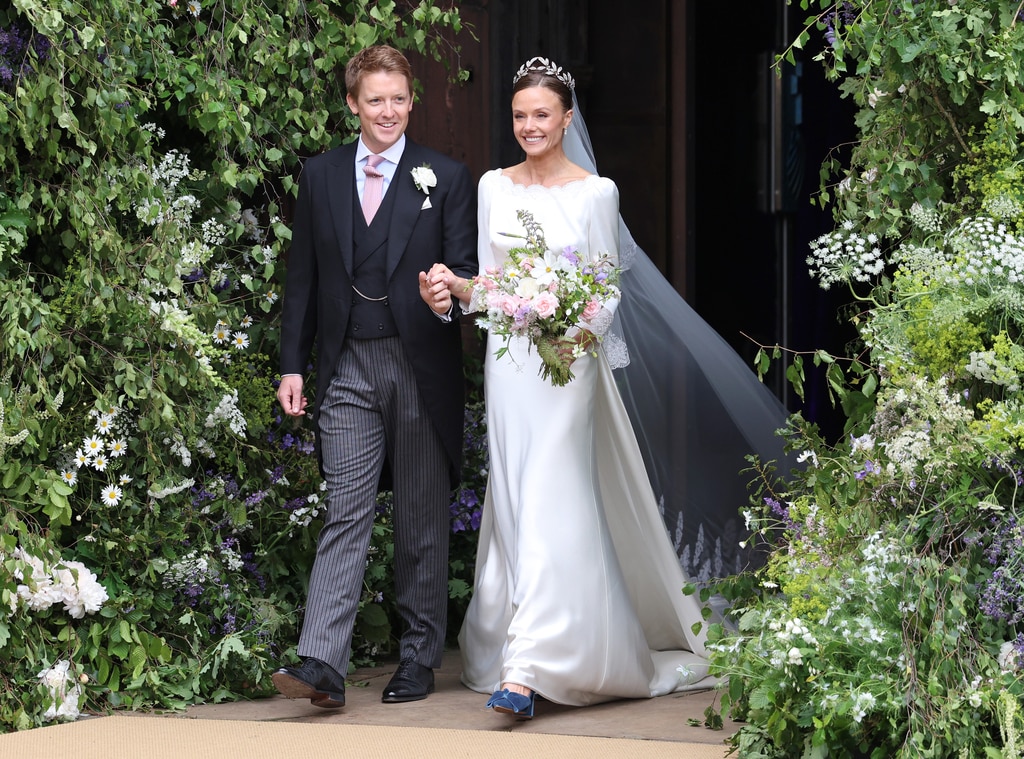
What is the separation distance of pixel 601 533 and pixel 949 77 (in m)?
1.58

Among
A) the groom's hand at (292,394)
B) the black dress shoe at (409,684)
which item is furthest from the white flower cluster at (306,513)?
the black dress shoe at (409,684)

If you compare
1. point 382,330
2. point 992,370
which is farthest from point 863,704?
point 382,330

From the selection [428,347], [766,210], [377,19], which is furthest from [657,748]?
[766,210]

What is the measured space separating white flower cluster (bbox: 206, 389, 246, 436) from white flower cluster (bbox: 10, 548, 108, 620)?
0.61m

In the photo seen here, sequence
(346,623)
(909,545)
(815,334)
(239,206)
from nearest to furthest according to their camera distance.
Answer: (909,545)
(346,623)
(239,206)
(815,334)

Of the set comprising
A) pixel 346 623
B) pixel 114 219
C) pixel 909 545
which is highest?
pixel 114 219

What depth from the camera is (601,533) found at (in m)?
4.11

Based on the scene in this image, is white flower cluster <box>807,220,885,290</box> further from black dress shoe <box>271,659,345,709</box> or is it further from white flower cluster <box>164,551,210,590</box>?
white flower cluster <box>164,551,210,590</box>

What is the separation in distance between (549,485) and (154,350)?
121 centimetres

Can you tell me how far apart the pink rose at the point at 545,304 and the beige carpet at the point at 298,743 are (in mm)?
1091

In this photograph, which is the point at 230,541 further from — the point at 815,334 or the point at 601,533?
the point at 815,334

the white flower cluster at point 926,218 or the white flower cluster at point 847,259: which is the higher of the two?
the white flower cluster at point 926,218

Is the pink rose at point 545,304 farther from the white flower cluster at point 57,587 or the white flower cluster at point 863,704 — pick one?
the white flower cluster at point 57,587

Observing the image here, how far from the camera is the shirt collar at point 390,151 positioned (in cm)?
419
